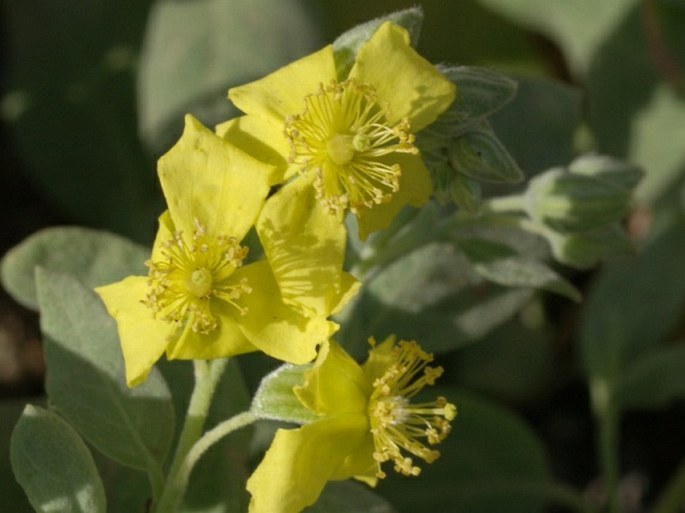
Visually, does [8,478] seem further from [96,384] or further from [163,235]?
[163,235]

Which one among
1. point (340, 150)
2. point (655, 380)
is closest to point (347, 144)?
point (340, 150)

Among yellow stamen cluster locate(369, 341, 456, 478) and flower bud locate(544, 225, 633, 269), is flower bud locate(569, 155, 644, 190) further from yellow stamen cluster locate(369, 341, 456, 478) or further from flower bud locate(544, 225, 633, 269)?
yellow stamen cluster locate(369, 341, 456, 478)

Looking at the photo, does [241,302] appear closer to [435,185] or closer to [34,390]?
[435,185]

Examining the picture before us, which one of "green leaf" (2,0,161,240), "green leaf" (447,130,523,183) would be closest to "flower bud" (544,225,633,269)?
"green leaf" (447,130,523,183)

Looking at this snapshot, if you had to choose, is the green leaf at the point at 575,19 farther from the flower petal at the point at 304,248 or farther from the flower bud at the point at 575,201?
the flower petal at the point at 304,248

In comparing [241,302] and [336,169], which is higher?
[336,169]

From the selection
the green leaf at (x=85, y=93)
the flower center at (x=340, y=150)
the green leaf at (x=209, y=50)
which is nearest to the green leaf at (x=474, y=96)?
the flower center at (x=340, y=150)

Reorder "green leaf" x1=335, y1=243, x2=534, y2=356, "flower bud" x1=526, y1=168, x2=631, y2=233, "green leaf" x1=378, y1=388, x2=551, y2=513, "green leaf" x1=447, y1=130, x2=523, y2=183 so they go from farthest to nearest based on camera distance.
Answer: "green leaf" x1=378, y1=388, x2=551, y2=513, "green leaf" x1=335, y1=243, x2=534, y2=356, "flower bud" x1=526, y1=168, x2=631, y2=233, "green leaf" x1=447, y1=130, x2=523, y2=183

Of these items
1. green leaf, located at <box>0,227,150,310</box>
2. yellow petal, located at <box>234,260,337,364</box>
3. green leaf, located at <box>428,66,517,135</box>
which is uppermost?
green leaf, located at <box>428,66,517,135</box>

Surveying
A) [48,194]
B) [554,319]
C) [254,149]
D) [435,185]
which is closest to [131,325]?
[254,149]
